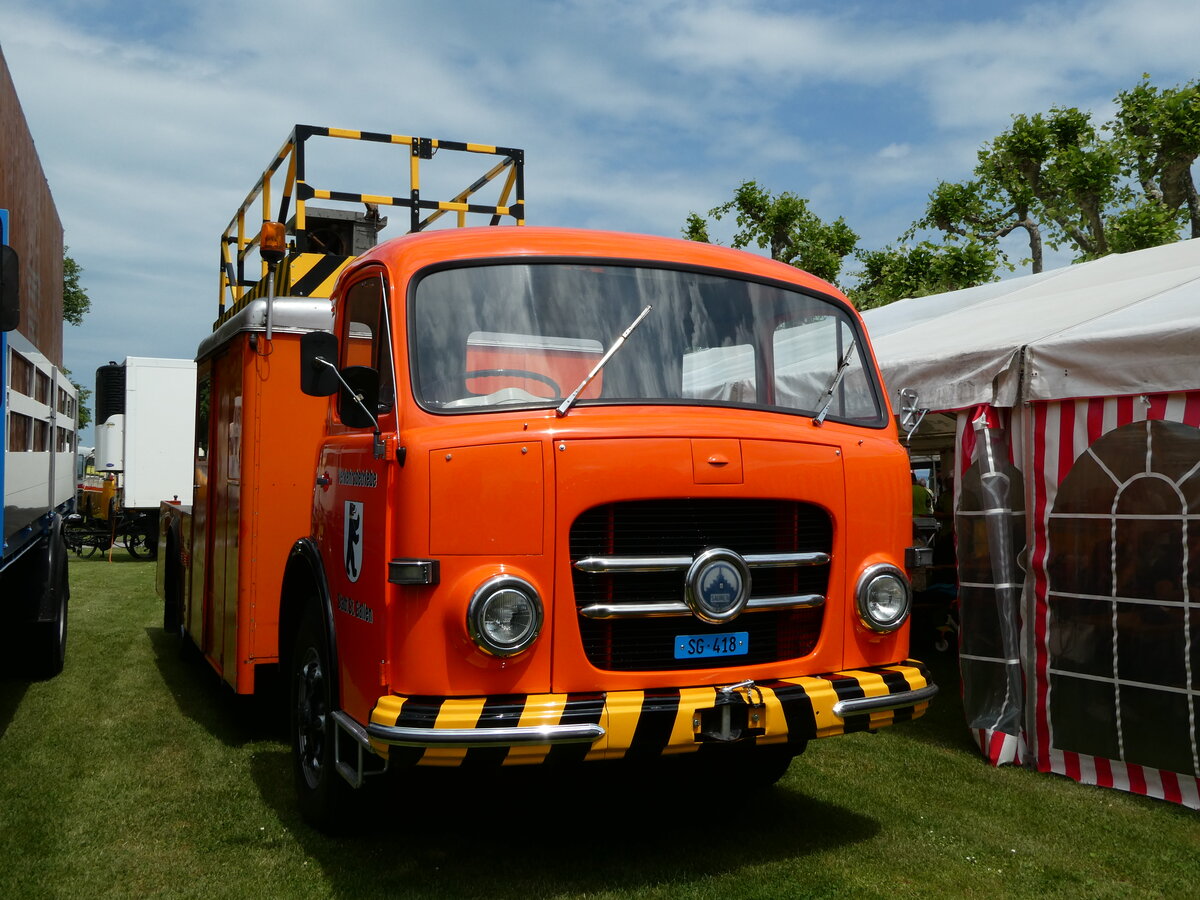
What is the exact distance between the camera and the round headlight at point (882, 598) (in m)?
4.21

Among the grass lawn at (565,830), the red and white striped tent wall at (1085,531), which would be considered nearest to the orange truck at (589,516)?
the grass lawn at (565,830)

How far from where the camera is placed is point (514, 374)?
4.06 metres

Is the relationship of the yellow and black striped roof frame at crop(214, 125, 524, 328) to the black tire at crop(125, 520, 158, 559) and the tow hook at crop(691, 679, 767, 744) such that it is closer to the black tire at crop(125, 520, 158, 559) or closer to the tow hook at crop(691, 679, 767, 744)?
the tow hook at crop(691, 679, 767, 744)

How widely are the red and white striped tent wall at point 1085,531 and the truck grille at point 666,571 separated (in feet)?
7.52

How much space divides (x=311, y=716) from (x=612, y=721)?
1730mm

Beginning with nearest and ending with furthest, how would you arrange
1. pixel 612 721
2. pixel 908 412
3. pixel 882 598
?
pixel 612 721
pixel 882 598
pixel 908 412

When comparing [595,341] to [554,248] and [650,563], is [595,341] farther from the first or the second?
[650,563]

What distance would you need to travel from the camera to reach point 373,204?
22.6 ft

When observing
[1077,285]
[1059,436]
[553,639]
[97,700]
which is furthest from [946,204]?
[553,639]

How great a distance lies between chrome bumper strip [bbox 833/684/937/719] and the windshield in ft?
3.74

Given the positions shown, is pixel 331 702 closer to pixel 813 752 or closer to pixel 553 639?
pixel 553 639

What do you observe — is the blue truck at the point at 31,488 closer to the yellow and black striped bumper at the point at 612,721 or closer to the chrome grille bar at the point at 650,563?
the yellow and black striped bumper at the point at 612,721

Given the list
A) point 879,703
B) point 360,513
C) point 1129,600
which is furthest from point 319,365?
point 1129,600

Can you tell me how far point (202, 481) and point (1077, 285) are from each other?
6.02 m
